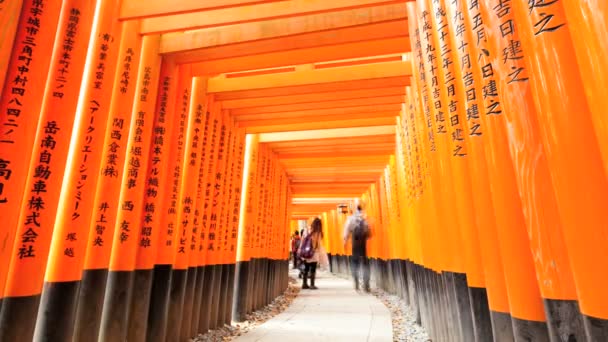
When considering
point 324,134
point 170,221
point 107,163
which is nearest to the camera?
point 107,163

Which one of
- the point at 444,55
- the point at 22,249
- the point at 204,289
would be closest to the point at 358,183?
the point at 204,289

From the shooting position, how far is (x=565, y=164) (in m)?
1.15

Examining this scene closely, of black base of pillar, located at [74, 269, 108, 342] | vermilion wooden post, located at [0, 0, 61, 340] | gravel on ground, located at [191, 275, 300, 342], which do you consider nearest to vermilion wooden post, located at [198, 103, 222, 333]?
gravel on ground, located at [191, 275, 300, 342]

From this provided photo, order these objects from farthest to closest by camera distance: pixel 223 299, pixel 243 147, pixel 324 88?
pixel 243 147 → pixel 223 299 → pixel 324 88

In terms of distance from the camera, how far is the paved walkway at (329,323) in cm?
400

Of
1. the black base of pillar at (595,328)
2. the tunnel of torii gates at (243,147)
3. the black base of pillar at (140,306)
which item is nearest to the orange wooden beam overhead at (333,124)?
the tunnel of torii gates at (243,147)

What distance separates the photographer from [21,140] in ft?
6.12

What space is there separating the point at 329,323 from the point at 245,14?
4.04 metres

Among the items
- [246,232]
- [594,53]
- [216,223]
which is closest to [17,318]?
[216,223]

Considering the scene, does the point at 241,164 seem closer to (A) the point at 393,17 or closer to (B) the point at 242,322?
(B) the point at 242,322

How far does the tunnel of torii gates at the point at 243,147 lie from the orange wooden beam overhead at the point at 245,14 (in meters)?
0.02

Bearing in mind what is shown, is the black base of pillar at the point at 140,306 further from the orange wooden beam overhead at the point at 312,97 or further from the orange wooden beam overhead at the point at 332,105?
the orange wooden beam overhead at the point at 332,105

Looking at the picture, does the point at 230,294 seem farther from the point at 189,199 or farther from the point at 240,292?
the point at 189,199

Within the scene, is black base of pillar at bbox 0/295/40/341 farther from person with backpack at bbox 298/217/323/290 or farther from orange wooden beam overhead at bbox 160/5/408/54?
person with backpack at bbox 298/217/323/290
